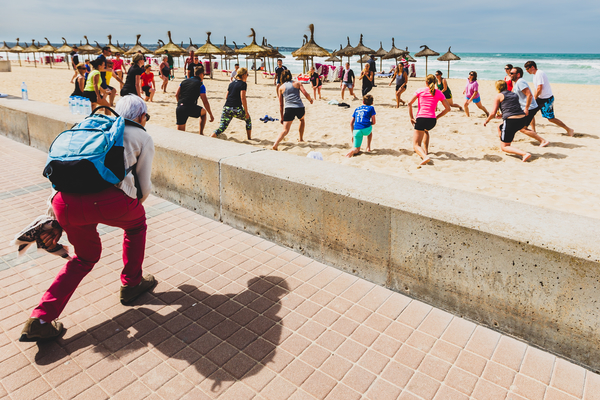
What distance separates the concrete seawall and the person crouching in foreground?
139 cm

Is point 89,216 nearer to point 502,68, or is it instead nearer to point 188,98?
point 188,98

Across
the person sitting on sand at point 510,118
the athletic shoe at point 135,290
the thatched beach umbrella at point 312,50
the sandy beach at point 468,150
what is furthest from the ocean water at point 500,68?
the athletic shoe at point 135,290

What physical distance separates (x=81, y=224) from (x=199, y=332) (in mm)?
1043

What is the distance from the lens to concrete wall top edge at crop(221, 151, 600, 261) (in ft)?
8.29

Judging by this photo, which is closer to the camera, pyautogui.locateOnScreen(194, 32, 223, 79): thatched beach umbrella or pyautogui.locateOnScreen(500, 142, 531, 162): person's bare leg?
pyautogui.locateOnScreen(500, 142, 531, 162): person's bare leg

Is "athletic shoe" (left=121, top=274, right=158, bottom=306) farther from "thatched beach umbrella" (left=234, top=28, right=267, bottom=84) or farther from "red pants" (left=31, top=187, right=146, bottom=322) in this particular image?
"thatched beach umbrella" (left=234, top=28, right=267, bottom=84)

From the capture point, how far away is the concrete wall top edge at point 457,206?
2525mm

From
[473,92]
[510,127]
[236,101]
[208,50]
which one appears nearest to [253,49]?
[208,50]

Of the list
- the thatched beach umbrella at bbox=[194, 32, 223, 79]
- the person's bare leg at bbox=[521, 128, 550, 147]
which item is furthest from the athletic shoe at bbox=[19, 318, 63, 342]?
the thatched beach umbrella at bbox=[194, 32, 223, 79]

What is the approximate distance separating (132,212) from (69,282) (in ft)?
1.95

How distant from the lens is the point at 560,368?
250cm

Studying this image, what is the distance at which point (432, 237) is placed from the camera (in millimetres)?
2934

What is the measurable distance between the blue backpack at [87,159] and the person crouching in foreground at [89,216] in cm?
8

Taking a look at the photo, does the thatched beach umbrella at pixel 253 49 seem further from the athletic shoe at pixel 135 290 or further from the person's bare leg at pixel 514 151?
the athletic shoe at pixel 135 290
